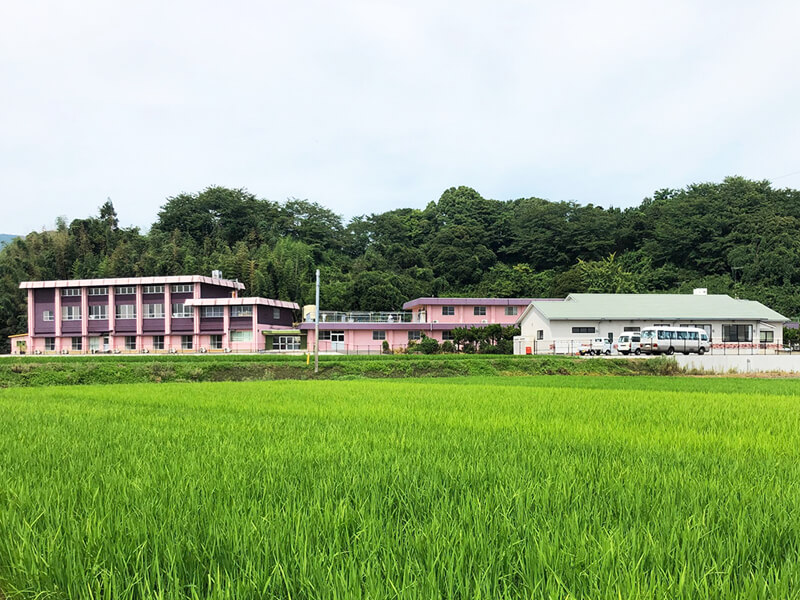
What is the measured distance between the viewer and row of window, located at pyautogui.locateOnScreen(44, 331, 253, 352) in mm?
39844

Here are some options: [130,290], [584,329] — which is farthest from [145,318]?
[584,329]

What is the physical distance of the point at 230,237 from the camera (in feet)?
205

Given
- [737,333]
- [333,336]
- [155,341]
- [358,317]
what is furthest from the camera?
[155,341]

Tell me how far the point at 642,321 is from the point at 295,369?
2363 cm

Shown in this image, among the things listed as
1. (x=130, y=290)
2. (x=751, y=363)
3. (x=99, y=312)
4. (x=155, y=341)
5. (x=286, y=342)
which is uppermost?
(x=130, y=290)

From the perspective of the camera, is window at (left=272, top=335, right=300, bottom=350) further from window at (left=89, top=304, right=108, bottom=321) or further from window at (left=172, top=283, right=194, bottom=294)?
window at (left=89, top=304, right=108, bottom=321)

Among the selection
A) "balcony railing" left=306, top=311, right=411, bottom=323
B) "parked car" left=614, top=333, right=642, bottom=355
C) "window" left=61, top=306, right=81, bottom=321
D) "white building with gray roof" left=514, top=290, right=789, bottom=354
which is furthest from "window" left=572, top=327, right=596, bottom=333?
"window" left=61, top=306, right=81, bottom=321

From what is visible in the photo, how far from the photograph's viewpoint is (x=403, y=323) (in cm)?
3906

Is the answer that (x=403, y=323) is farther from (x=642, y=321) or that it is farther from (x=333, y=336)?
(x=642, y=321)

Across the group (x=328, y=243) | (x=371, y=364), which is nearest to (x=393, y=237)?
(x=328, y=243)

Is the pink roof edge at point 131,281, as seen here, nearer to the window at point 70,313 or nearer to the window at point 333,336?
the window at point 70,313

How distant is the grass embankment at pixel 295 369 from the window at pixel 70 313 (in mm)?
20150

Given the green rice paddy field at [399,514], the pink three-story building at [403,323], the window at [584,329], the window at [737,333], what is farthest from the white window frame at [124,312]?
the window at [737,333]

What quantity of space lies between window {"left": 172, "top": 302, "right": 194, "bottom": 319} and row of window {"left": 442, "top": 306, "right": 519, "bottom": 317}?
1920 cm
